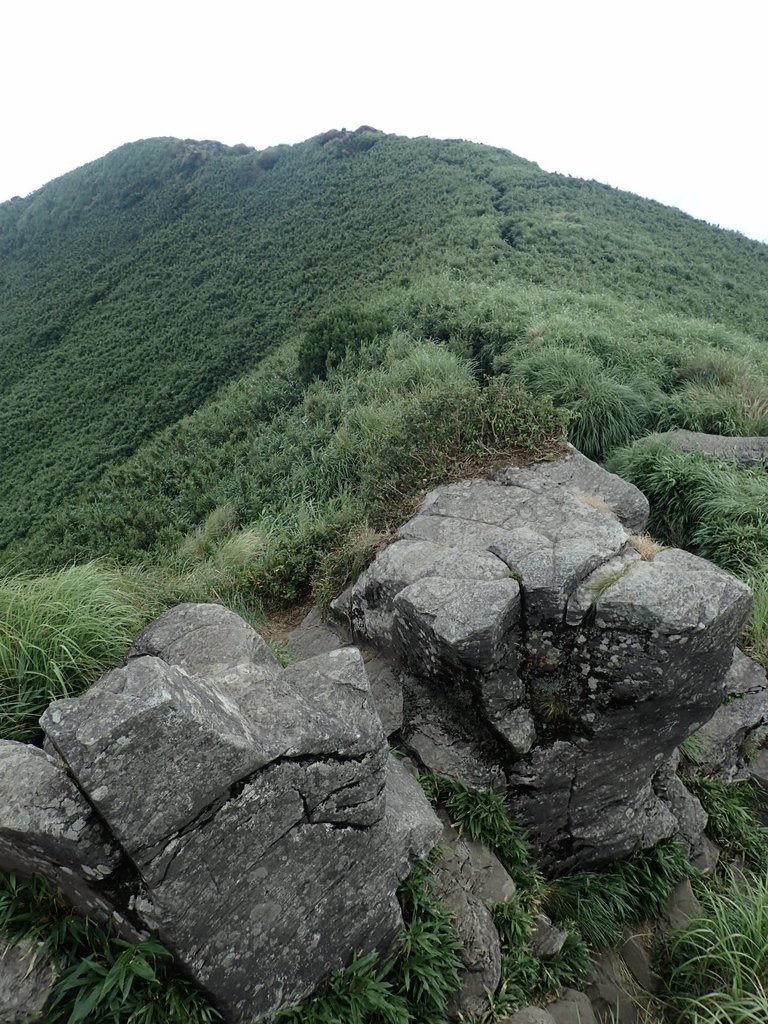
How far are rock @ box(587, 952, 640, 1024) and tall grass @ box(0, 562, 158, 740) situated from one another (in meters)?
3.85

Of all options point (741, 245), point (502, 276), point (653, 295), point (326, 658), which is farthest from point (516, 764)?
point (741, 245)

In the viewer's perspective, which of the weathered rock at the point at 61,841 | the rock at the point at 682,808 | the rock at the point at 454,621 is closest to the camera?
the weathered rock at the point at 61,841

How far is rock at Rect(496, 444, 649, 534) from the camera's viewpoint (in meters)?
6.27

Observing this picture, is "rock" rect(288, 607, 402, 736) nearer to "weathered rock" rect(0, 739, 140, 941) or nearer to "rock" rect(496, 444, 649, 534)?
"weathered rock" rect(0, 739, 140, 941)

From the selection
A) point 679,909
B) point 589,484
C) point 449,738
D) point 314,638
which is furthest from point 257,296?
point 679,909

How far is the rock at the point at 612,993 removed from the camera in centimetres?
389

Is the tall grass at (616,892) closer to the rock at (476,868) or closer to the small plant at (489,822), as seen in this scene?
the small plant at (489,822)

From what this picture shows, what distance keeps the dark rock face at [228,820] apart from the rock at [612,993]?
1.63 metres

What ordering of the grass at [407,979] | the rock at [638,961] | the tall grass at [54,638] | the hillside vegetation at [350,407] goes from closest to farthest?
the grass at [407,979]
the tall grass at [54,638]
the hillside vegetation at [350,407]
the rock at [638,961]

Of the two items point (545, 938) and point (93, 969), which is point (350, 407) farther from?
point (93, 969)

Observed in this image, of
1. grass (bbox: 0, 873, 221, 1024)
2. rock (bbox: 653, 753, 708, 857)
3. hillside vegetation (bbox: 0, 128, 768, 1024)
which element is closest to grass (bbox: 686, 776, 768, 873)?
hillside vegetation (bbox: 0, 128, 768, 1024)

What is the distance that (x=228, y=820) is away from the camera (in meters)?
2.86

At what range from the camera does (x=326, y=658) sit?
3.98m

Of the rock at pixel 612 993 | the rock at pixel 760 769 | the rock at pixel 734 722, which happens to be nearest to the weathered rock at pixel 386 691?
the rock at pixel 612 993
